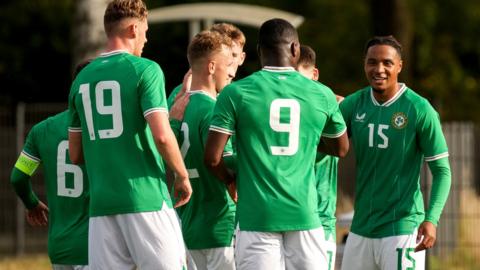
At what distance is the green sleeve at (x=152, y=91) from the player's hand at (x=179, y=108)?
111 centimetres

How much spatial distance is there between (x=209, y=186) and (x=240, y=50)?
1.28 metres

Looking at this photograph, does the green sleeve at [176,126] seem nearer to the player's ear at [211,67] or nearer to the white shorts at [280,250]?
the player's ear at [211,67]

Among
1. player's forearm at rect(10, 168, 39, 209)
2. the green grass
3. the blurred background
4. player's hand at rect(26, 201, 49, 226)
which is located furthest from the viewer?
the blurred background

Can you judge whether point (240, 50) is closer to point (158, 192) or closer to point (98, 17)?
point (158, 192)

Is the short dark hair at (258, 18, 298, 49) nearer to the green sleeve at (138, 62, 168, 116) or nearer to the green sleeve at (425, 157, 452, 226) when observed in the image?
the green sleeve at (138, 62, 168, 116)

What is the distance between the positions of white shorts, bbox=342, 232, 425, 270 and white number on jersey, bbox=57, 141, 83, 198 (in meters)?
2.05

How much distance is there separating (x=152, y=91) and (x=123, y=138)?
37cm

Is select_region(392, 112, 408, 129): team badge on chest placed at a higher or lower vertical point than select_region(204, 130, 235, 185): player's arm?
higher

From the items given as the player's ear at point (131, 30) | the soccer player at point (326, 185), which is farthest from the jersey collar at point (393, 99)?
the player's ear at point (131, 30)

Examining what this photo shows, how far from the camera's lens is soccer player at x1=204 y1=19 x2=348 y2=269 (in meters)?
8.51

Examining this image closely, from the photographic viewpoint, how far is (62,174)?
9797 millimetres

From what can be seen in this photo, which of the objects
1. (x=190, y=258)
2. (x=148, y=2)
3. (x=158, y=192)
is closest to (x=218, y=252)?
(x=190, y=258)

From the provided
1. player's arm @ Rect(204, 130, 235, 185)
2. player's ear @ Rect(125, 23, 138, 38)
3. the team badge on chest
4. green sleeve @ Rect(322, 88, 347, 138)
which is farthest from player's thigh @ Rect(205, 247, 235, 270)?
player's ear @ Rect(125, 23, 138, 38)

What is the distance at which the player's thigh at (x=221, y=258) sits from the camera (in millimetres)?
9672
